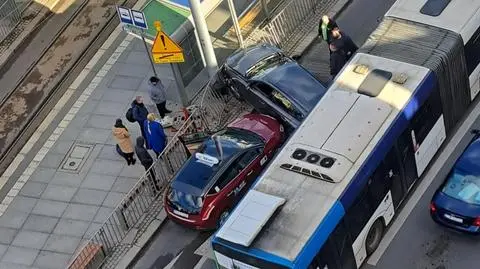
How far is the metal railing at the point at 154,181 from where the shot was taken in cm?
2112

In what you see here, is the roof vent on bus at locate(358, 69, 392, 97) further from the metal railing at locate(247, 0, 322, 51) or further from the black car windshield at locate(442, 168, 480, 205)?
the metal railing at locate(247, 0, 322, 51)

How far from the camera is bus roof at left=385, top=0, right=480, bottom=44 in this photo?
69.8 feet

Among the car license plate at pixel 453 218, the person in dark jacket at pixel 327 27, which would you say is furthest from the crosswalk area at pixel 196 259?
the person in dark jacket at pixel 327 27

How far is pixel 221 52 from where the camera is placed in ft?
83.7

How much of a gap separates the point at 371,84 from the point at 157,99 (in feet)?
21.1

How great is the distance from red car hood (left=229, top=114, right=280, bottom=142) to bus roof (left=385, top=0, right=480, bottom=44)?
12.8 feet

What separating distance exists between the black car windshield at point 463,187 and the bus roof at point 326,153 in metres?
2.02

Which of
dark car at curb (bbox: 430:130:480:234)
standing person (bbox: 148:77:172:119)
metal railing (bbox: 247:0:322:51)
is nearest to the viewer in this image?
dark car at curb (bbox: 430:130:480:234)

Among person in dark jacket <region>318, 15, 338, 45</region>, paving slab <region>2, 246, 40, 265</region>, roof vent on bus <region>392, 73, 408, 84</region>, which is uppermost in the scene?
person in dark jacket <region>318, 15, 338, 45</region>

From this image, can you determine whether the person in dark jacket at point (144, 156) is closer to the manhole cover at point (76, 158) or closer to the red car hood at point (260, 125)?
the red car hood at point (260, 125)

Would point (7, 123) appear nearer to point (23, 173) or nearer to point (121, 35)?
point (23, 173)

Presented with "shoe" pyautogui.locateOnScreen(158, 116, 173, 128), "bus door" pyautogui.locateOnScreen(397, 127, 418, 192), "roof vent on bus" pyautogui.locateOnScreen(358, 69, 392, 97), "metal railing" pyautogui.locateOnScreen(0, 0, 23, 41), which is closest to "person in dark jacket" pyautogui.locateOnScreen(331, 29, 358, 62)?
"roof vent on bus" pyautogui.locateOnScreen(358, 69, 392, 97)

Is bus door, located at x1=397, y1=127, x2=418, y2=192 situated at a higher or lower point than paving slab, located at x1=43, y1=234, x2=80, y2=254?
lower

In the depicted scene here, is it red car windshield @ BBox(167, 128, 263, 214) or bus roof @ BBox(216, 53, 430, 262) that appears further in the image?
red car windshield @ BBox(167, 128, 263, 214)
